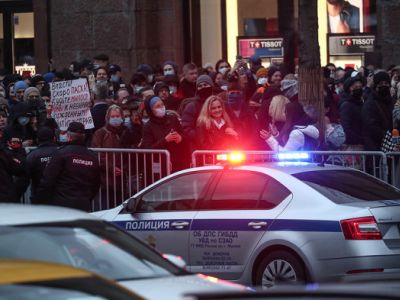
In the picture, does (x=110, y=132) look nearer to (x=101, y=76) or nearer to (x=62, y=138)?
(x=62, y=138)

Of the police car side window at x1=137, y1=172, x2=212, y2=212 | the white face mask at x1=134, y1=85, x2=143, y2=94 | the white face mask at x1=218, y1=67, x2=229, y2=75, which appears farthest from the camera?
the white face mask at x1=218, y1=67, x2=229, y2=75

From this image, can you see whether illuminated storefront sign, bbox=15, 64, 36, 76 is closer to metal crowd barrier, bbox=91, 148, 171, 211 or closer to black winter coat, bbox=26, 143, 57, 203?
metal crowd barrier, bbox=91, 148, 171, 211

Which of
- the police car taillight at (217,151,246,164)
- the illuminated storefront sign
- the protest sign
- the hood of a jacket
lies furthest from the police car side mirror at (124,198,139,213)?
the illuminated storefront sign

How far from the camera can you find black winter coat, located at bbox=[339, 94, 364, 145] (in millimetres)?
15719

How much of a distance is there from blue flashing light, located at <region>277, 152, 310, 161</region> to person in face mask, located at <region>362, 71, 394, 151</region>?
2.57 meters

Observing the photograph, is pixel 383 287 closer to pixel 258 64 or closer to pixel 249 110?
pixel 249 110

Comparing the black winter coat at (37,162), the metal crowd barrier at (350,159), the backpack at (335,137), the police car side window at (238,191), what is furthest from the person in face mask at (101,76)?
the police car side window at (238,191)

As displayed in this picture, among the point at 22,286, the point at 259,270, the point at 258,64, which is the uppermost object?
the point at 258,64

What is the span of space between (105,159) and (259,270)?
4445 mm

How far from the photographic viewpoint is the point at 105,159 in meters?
14.9

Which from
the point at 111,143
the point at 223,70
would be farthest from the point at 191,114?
the point at 223,70

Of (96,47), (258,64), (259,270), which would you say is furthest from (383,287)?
(96,47)

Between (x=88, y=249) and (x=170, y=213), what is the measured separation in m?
4.75

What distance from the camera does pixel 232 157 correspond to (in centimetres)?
1251
